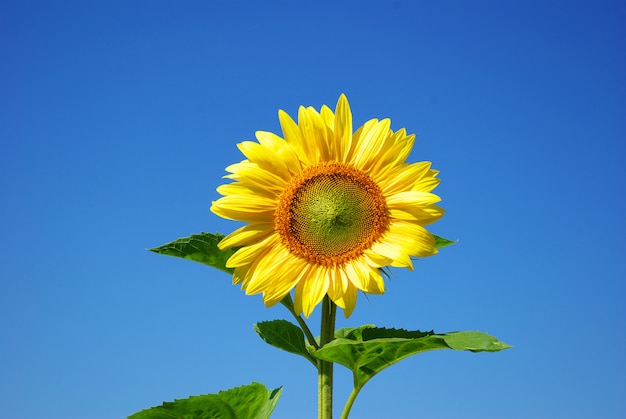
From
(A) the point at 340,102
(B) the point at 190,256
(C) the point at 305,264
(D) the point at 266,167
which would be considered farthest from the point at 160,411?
(A) the point at 340,102

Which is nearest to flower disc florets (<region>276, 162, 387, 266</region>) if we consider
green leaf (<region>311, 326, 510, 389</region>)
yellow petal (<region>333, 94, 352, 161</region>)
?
yellow petal (<region>333, 94, 352, 161</region>)

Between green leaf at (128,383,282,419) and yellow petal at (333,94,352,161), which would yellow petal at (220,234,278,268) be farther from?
green leaf at (128,383,282,419)

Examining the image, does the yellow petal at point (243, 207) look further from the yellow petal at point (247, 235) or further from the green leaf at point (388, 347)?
the green leaf at point (388, 347)

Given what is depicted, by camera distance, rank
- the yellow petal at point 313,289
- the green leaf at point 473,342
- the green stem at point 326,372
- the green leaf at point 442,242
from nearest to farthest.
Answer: the green leaf at point 473,342, the yellow petal at point 313,289, the green stem at point 326,372, the green leaf at point 442,242

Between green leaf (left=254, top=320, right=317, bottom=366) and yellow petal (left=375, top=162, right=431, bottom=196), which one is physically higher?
yellow petal (left=375, top=162, right=431, bottom=196)

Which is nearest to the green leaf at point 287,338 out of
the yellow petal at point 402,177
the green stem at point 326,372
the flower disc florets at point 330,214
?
the green stem at point 326,372

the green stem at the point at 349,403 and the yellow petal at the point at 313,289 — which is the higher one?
the yellow petal at the point at 313,289

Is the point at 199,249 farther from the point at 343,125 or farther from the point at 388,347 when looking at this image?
the point at 388,347

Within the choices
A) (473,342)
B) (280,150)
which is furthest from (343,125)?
(473,342)
